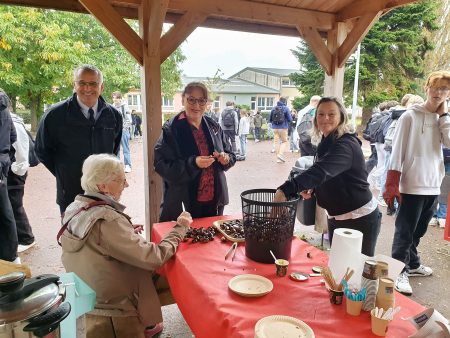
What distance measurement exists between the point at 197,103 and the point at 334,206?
125 cm

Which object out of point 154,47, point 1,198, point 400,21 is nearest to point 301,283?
point 154,47

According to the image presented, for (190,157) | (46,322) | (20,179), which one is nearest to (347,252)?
(46,322)

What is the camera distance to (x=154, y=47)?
10.1 ft

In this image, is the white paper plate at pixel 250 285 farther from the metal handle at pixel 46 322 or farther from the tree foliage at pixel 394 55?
the tree foliage at pixel 394 55

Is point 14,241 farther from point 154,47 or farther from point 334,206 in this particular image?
Result: point 334,206

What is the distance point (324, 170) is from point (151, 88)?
1.97 meters

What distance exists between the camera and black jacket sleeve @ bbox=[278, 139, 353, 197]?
1819mm

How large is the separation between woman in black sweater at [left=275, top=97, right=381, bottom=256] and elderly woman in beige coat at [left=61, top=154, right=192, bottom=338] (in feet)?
3.44

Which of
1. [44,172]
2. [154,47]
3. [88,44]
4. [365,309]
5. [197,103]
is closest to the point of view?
[365,309]

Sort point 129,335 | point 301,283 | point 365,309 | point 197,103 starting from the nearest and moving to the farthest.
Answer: point 365,309 < point 301,283 < point 129,335 < point 197,103

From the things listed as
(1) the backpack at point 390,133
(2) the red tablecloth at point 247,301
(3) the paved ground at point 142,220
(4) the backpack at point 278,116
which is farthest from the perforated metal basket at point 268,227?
(4) the backpack at point 278,116

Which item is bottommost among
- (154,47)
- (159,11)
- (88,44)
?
(154,47)

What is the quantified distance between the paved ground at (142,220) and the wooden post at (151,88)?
1.11 metres

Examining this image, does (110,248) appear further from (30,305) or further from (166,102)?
(166,102)
